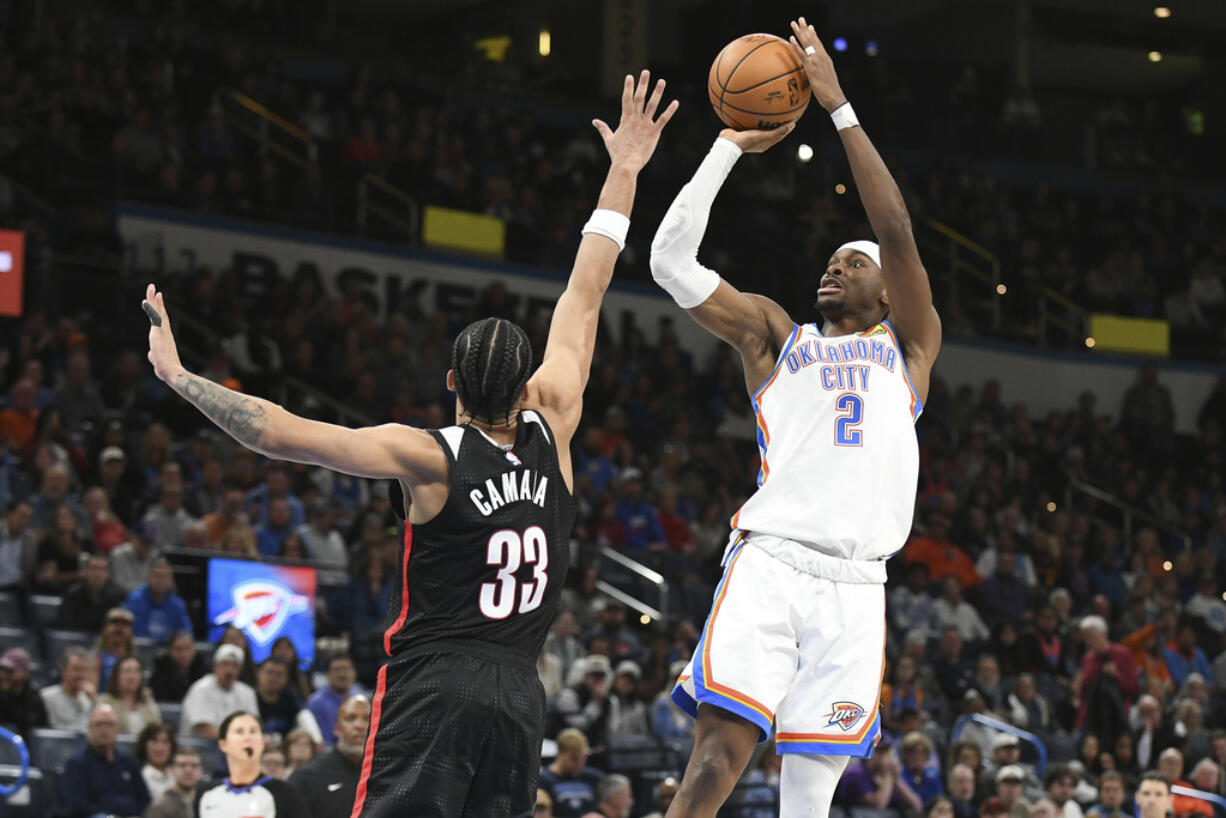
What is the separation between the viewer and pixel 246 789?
8875 mm

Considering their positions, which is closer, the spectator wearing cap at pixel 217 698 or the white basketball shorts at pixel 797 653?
the white basketball shorts at pixel 797 653

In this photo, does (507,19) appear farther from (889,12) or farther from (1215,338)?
(1215,338)

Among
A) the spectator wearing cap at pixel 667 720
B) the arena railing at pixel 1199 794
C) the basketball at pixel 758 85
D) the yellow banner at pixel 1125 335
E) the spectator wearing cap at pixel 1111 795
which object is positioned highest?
the yellow banner at pixel 1125 335

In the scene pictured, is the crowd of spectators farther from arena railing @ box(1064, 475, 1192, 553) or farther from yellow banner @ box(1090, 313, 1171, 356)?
arena railing @ box(1064, 475, 1192, 553)

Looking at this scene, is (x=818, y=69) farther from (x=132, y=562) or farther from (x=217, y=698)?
(x=132, y=562)

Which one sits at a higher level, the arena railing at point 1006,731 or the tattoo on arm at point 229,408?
the tattoo on arm at point 229,408

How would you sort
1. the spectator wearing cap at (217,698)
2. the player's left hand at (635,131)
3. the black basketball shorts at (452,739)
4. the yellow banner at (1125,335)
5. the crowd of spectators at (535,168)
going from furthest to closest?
the yellow banner at (1125,335) → the crowd of spectators at (535,168) → the spectator wearing cap at (217,698) → the player's left hand at (635,131) → the black basketball shorts at (452,739)

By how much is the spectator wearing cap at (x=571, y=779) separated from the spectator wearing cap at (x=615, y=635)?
2539mm

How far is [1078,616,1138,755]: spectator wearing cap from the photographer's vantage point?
1606 cm

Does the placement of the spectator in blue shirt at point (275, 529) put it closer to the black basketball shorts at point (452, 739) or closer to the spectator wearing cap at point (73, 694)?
the spectator wearing cap at point (73, 694)

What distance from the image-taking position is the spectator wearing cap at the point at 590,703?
514 inches

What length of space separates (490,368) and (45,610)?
29.0 ft

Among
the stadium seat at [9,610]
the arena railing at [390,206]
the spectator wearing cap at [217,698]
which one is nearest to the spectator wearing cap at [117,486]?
the stadium seat at [9,610]

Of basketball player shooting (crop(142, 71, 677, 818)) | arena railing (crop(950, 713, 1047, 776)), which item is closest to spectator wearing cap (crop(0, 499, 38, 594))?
arena railing (crop(950, 713, 1047, 776))
